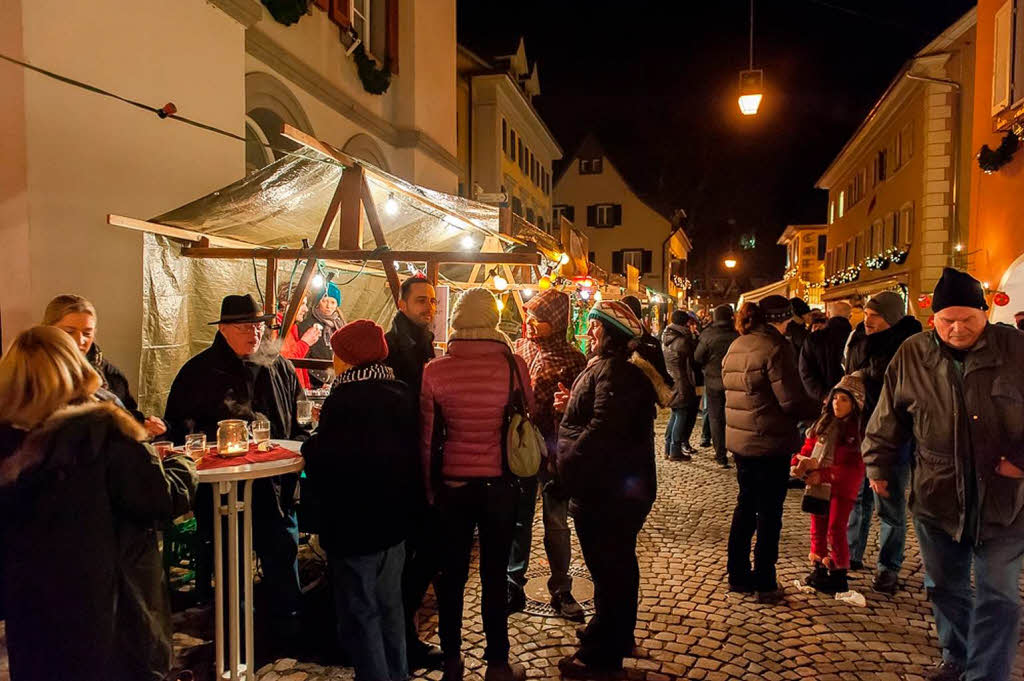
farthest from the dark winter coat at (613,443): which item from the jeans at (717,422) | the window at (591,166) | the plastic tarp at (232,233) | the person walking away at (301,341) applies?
the window at (591,166)

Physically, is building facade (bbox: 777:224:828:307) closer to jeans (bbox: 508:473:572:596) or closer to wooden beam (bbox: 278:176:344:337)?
wooden beam (bbox: 278:176:344:337)

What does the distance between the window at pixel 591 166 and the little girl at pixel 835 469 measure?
3824 cm

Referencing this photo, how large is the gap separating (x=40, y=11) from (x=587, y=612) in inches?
249

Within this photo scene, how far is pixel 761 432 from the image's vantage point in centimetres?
446

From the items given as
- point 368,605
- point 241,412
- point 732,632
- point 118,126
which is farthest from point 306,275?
point 732,632

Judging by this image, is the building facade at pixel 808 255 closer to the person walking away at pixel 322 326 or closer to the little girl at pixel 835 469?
the person walking away at pixel 322 326

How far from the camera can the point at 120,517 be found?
98.3 inches

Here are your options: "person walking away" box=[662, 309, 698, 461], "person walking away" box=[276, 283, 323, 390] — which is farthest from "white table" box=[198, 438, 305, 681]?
"person walking away" box=[662, 309, 698, 461]

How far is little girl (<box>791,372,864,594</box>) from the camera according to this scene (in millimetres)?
4559

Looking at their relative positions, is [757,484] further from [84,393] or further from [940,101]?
[940,101]

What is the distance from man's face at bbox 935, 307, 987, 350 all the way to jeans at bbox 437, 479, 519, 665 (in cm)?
238

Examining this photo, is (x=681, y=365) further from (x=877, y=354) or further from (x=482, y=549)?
(x=482, y=549)

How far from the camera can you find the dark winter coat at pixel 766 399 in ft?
14.5

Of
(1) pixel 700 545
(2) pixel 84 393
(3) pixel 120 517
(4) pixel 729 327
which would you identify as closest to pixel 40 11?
(2) pixel 84 393
